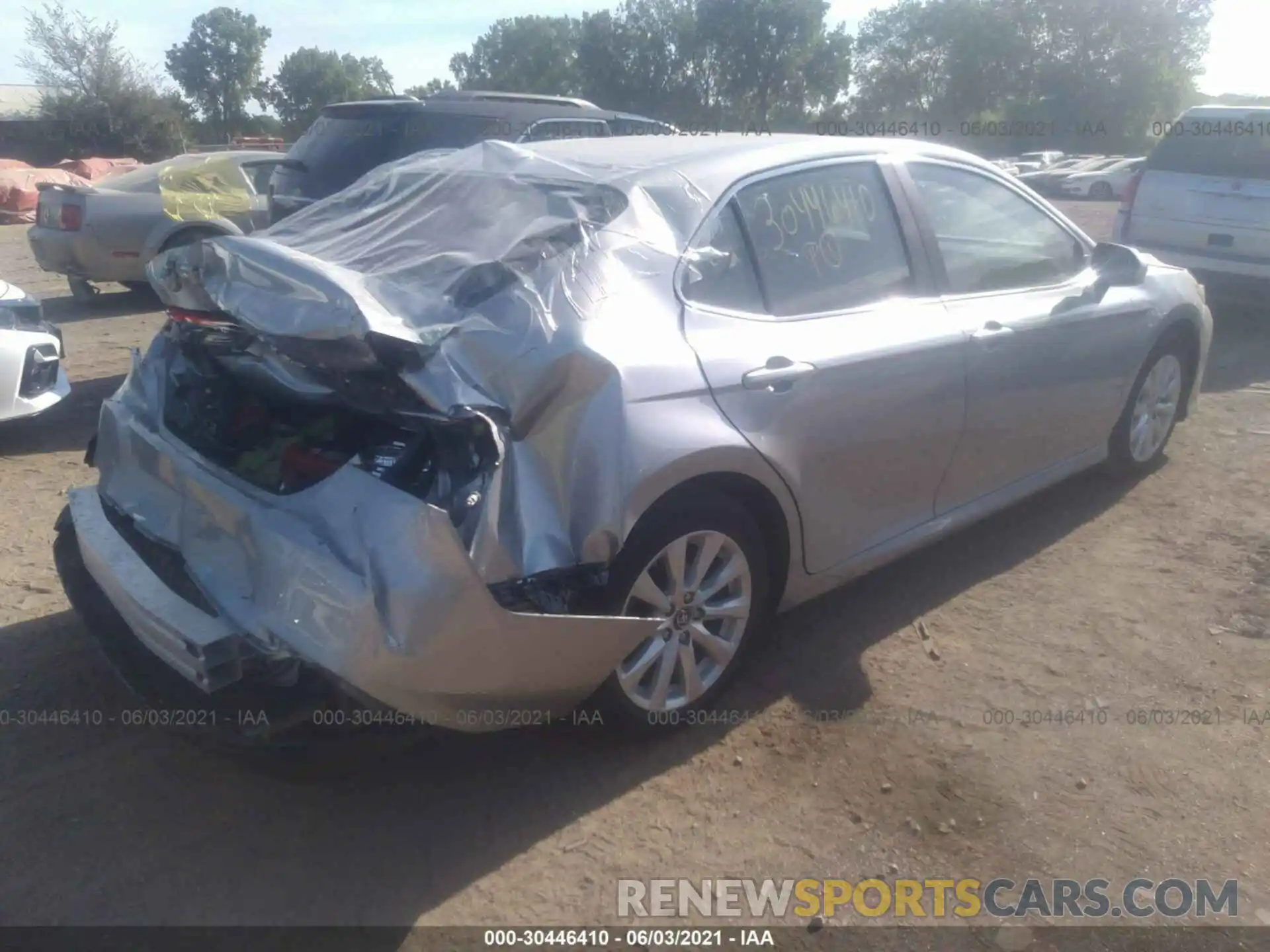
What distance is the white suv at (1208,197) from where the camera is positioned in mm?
8273

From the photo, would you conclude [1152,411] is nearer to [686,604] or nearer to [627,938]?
[686,604]

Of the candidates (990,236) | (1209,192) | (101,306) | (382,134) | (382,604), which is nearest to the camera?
(382,604)

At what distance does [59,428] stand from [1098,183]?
29222mm

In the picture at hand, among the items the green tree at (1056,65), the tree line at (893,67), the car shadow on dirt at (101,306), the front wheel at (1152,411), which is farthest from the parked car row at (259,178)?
→ the green tree at (1056,65)

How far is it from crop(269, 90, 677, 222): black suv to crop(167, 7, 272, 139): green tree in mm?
59980

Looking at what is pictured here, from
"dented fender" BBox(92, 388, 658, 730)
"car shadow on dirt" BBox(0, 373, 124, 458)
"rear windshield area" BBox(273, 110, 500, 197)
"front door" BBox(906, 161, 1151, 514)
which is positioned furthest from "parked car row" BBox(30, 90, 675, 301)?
"dented fender" BBox(92, 388, 658, 730)

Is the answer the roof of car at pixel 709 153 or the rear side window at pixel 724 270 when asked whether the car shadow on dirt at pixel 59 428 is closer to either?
the roof of car at pixel 709 153

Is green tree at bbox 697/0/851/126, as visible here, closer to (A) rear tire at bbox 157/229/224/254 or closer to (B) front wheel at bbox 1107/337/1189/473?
(A) rear tire at bbox 157/229/224/254

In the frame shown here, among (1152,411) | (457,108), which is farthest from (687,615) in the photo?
(457,108)

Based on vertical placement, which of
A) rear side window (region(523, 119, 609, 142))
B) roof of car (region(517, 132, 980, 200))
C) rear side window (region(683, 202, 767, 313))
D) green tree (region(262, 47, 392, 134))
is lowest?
green tree (region(262, 47, 392, 134))

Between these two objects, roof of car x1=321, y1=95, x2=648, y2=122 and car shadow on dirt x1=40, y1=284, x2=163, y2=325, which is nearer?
roof of car x1=321, y1=95, x2=648, y2=122

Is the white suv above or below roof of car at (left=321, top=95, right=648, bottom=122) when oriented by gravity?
below

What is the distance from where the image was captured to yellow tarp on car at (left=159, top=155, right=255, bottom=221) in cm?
898

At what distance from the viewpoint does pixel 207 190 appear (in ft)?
30.2
